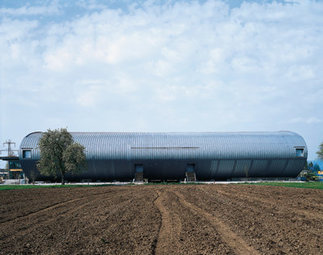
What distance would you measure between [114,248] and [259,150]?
175 ft

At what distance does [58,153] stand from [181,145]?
902 inches

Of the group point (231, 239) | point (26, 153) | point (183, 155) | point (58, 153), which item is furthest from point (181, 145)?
point (231, 239)

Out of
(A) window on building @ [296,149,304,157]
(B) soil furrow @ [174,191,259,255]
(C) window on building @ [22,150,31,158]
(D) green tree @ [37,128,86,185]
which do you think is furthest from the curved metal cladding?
(B) soil furrow @ [174,191,259,255]

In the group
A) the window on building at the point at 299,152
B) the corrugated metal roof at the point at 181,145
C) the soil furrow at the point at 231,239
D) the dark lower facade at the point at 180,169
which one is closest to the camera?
the soil furrow at the point at 231,239

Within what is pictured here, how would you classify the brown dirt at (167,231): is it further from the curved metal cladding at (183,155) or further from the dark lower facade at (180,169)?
the curved metal cladding at (183,155)

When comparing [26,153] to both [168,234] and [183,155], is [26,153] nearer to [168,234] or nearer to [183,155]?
[183,155]

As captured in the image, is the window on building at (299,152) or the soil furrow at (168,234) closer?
the soil furrow at (168,234)

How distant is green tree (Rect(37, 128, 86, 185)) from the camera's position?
4681 cm

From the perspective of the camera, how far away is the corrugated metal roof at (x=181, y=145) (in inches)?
2267

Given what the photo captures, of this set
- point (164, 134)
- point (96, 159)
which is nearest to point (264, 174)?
point (164, 134)

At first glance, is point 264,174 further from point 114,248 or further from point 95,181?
point 114,248

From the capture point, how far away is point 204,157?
58.2m

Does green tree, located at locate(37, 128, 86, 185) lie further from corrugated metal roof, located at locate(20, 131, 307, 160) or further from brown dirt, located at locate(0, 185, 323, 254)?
brown dirt, located at locate(0, 185, 323, 254)

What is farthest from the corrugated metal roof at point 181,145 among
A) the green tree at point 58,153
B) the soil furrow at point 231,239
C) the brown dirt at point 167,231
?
the soil furrow at point 231,239
